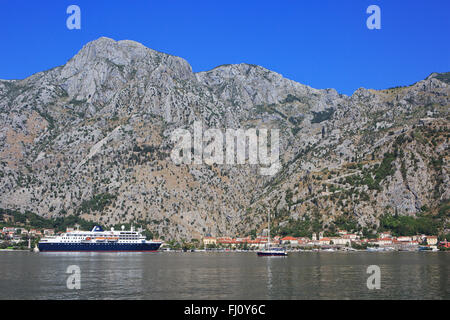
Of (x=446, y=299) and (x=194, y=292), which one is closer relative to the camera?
(x=446, y=299)

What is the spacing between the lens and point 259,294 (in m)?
70.9

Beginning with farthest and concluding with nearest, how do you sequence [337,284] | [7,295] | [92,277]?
1. [92,277]
2. [337,284]
3. [7,295]
